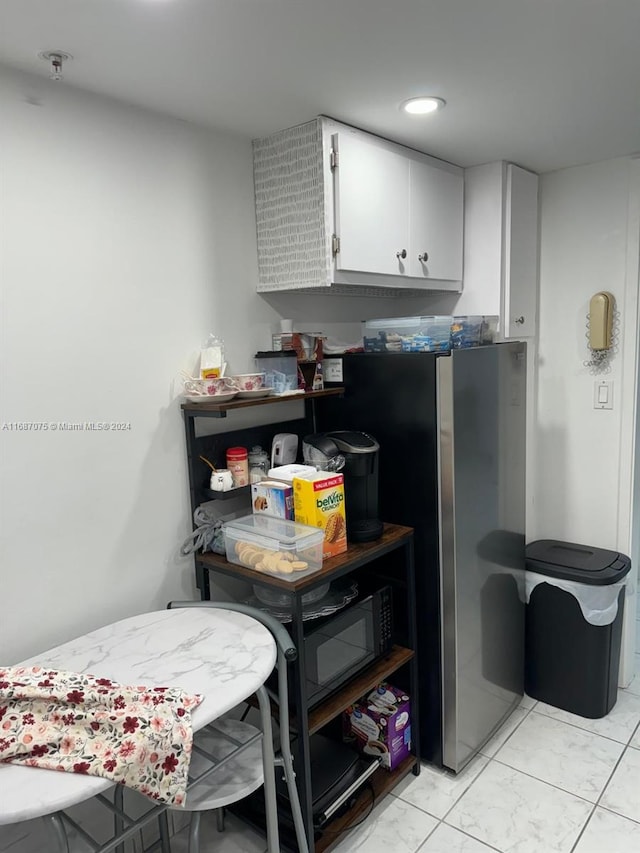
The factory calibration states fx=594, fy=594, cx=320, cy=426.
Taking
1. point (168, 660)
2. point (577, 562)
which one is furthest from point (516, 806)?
point (168, 660)

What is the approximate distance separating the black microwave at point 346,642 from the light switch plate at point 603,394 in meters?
1.32

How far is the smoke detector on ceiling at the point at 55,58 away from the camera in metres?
1.37

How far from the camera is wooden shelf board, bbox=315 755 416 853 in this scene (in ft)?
5.90

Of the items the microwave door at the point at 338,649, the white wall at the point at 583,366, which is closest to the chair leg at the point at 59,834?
the microwave door at the point at 338,649

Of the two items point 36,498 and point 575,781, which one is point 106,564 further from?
point 575,781

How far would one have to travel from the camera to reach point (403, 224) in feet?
6.91

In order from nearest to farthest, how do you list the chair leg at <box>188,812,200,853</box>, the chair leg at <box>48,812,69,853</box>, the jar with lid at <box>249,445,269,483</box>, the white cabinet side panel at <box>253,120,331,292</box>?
the chair leg at <box>48,812,69,853</box> → the chair leg at <box>188,812,200,853</box> → the white cabinet side panel at <box>253,120,331,292</box> → the jar with lid at <box>249,445,269,483</box>

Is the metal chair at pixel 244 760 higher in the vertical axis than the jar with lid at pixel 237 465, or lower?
lower

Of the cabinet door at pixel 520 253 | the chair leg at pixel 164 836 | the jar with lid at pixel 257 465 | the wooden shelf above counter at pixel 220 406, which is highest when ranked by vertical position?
the cabinet door at pixel 520 253

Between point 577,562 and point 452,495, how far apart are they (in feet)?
2.85

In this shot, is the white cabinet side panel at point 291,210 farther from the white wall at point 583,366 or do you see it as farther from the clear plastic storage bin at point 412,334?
the white wall at point 583,366

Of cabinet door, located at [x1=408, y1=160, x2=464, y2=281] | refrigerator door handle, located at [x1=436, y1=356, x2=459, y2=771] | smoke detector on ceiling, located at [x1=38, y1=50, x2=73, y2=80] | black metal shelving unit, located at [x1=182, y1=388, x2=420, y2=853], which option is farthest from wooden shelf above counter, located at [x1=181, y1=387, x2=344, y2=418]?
smoke detector on ceiling, located at [x1=38, y1=50, x2=73, y2=80]

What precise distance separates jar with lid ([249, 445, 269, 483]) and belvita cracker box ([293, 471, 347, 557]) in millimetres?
221

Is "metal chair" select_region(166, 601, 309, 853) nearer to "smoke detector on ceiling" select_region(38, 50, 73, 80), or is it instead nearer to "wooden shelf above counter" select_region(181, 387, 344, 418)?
"wooden shelf above counter" select_region(181, 387, 344, 418)
